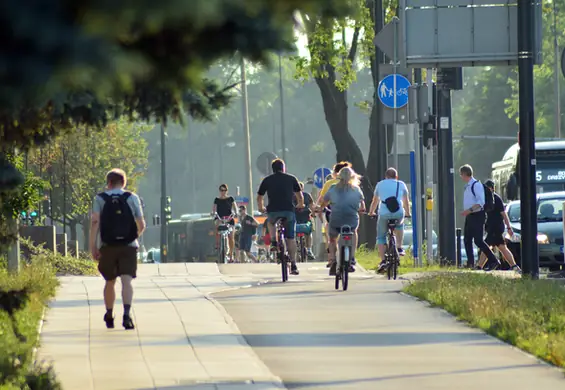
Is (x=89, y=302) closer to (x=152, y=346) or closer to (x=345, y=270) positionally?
(x=345, y=270)

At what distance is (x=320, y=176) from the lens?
38.2m

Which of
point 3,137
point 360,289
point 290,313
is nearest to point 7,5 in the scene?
point 3,137

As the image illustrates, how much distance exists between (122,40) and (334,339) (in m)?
9.30

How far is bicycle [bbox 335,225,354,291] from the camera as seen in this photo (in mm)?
17312

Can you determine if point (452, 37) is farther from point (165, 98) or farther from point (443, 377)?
point (165, 98)

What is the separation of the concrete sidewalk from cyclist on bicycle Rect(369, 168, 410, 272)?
3.94 m

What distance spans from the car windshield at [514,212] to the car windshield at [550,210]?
84 centimetres

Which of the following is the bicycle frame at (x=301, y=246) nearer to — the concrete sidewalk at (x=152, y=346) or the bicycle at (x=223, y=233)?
the bicycle at (x=223, y=233)

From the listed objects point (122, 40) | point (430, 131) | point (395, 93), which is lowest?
point (122, 40)

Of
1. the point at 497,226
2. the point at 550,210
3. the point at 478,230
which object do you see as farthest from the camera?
the point at 550,210

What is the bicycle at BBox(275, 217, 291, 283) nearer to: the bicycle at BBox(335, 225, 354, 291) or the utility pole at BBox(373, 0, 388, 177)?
the bicycle at BBox(335, 225, 354, 291)

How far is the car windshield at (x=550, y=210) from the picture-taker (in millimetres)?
27875

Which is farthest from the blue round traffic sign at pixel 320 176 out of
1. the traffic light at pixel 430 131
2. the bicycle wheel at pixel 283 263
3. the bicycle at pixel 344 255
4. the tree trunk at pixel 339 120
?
the bicycle at pixel 344 255

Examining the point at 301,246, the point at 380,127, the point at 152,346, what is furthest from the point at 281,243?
the point at 380,127
